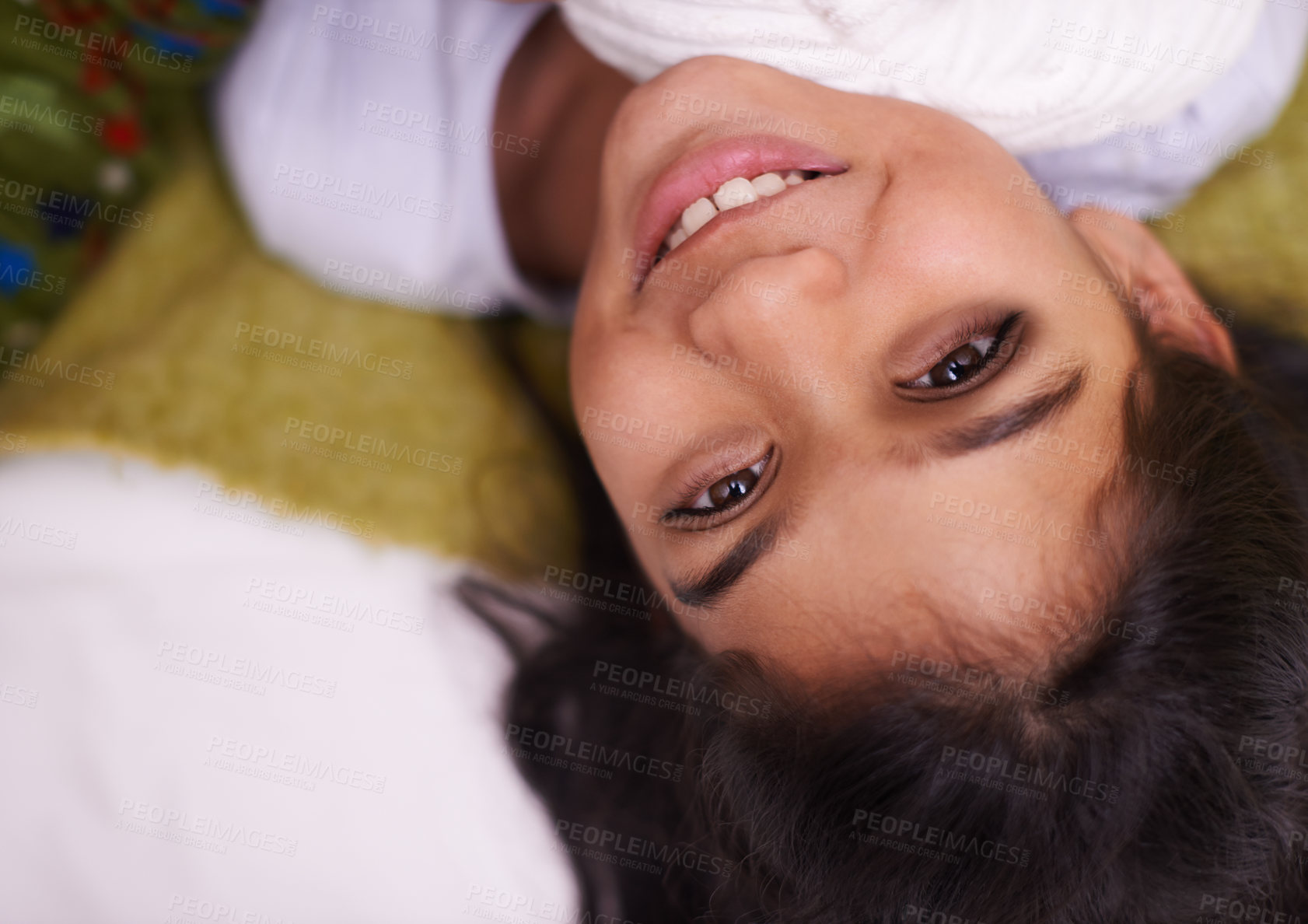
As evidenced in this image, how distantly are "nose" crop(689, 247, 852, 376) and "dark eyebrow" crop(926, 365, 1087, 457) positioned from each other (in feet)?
0.33

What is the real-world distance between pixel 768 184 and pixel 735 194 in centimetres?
3

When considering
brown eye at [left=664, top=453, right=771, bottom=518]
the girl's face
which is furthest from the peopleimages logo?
brown eye at [left=664, top=453, right=771, bottom=518]

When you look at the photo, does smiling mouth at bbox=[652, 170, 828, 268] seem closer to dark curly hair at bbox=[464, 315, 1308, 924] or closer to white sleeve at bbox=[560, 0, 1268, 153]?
white sleeve at bbox=[560, 0, 1268, 153]

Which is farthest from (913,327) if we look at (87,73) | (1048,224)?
(87,73)

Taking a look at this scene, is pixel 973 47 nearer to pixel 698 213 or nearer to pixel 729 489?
pixel 698 213

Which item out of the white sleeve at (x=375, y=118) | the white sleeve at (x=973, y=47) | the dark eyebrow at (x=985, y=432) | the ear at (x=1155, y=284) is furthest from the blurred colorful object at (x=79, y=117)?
the ear at (x=1155, y=284)

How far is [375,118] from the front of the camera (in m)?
1.05

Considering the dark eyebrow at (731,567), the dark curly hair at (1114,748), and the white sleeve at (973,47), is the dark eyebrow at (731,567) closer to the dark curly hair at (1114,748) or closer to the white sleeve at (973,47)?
the dark curly hair at (1114,748)

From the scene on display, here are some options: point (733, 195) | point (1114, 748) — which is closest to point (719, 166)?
point (733, 195)

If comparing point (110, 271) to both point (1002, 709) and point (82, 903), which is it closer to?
point (82, 903)

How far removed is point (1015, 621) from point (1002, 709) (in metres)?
0.08

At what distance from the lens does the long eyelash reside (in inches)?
27.3

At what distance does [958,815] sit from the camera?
2.44 ft

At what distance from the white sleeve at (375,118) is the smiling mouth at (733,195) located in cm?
35
